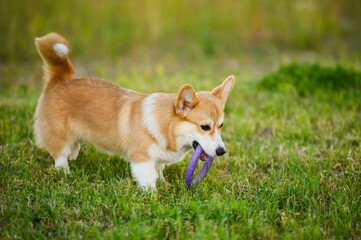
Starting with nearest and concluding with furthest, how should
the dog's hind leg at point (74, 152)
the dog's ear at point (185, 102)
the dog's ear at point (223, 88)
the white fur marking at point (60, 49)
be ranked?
the dog's ear at point (185, 102) < the dog's ear at point (223, 88) < the white fur marking at point (60, 49) < the dog's hind leg at point (74, 152)

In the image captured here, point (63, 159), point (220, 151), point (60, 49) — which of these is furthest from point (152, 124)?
point (60, 49)

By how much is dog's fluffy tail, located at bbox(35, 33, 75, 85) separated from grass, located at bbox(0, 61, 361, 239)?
2.67 ft

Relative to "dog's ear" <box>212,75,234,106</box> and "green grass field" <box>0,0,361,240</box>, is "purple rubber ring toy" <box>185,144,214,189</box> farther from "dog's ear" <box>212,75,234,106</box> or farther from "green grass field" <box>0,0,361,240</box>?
"dog's ear" <box>212,75,234,106</box>

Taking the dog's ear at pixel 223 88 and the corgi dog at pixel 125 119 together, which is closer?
the corgi dog at pixel 125 119

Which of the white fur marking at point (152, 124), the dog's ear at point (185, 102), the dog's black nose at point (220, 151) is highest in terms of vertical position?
the dog's ear at point (185, 102)

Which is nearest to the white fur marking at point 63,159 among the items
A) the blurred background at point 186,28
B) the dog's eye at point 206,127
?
the dog's eye at point 206,127

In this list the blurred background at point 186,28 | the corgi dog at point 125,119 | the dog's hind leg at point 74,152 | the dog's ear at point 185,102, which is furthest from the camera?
the blurred background at point 186,28

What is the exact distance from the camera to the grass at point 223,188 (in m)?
2.14

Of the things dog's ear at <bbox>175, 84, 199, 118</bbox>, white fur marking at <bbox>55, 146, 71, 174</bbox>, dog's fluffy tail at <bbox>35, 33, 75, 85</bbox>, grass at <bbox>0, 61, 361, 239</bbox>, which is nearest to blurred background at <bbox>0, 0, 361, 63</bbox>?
grass at <bbox>0, 61, 361, 239</bbox>

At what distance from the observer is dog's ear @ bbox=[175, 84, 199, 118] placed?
8.29 ft

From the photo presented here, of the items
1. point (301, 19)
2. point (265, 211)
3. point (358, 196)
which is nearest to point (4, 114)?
point (265, 211)

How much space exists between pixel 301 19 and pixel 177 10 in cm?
353

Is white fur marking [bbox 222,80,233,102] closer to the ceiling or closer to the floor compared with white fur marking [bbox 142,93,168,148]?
closer to the ceiling

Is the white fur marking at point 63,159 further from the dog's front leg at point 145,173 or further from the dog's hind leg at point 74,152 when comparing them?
the dog's front leg at point 145,173
